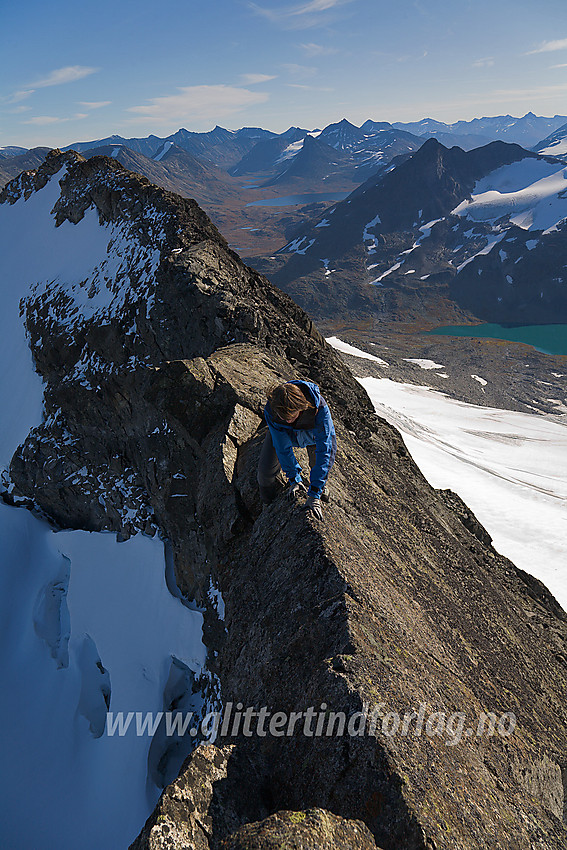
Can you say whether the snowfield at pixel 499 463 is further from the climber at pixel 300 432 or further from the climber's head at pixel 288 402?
the climber's head at pixel 288 402

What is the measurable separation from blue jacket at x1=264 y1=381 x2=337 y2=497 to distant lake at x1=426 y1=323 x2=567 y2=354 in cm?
15983

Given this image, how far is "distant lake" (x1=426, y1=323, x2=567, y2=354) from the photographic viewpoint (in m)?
152

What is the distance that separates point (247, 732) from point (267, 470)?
4.09 meters

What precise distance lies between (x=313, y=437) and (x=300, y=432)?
9.9 inches

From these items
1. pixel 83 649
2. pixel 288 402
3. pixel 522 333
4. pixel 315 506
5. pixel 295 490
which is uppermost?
pixel 288 402

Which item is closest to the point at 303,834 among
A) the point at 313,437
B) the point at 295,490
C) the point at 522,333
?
the point at 295,490

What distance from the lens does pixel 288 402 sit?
7.41m

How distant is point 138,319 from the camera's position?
22109 millimetres

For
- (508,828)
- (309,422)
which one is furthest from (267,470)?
(508,828)

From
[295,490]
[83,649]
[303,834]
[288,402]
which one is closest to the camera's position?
[303,834]

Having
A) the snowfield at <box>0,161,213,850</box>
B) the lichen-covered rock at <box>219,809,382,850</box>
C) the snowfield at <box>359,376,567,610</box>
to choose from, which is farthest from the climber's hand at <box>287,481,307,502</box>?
the snowfield at <box>359,376,567,610</box>

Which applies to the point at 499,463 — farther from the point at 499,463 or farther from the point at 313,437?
the point at 313,437

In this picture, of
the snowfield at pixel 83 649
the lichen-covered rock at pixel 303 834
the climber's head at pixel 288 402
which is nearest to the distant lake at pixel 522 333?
the snowfield at pixel 83 649

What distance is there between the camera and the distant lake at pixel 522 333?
152 m
